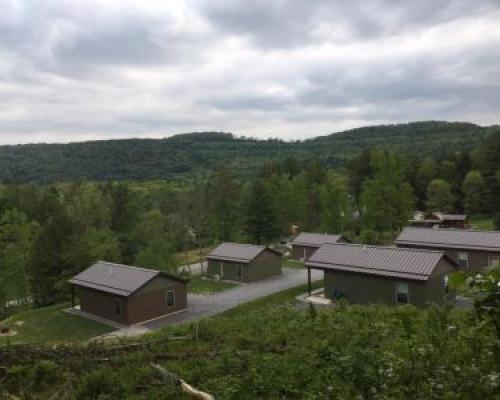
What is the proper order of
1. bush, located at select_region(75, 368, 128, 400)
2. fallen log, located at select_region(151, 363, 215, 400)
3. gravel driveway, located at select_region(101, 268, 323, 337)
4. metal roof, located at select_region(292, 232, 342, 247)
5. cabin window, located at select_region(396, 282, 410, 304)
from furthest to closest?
metal roof, located at select_region(292, 232, 342, 247), gravel driveway, located at select_region(101, 268, 323, 337), cabin window, located at select_region(396, 282, 410, 304), bush, located at select_region(75, 368, 128, 400), fallen log, located at select_region(151, 363, 215, 400)

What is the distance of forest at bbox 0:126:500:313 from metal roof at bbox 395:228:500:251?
39.1ft

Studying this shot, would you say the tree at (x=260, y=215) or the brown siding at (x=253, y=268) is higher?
the tree at (x=260, y=215)

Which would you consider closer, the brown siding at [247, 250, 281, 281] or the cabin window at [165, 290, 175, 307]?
the cabin window at [165, 290, 175, 307]

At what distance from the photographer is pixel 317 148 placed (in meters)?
184

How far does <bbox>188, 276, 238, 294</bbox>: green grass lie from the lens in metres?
32.8

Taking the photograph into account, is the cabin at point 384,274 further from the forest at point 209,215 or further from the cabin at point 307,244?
the forest at point 209,215

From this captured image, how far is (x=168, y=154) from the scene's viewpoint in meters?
166

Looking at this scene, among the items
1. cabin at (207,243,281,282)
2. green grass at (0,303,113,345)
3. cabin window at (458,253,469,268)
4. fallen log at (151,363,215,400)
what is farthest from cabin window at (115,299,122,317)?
cabin window at (458,253,469,268)

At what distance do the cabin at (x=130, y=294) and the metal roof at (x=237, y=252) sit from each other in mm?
8800

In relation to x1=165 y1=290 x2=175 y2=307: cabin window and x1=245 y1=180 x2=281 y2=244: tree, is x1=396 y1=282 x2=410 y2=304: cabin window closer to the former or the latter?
x1=165 y1=290 x2=175 y2=307: cabin window

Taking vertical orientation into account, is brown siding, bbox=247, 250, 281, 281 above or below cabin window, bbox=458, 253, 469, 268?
below

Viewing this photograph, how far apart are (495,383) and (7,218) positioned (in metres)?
41.8

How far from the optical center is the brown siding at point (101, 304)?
83.5 ft

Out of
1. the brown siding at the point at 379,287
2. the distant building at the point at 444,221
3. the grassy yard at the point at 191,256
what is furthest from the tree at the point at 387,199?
the brown siding at the point at 379,287
